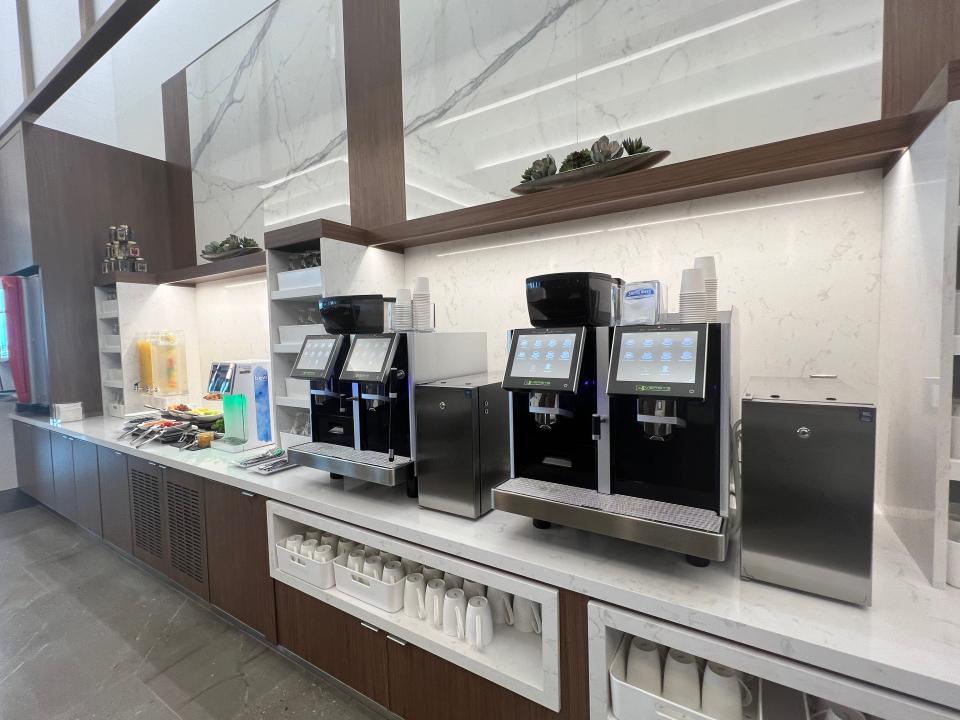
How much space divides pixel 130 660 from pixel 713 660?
2475 mm

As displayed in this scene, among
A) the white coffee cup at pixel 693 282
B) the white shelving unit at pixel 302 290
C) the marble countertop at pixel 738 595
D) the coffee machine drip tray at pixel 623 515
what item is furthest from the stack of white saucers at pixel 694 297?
the white shelving unit at pixel 302 290

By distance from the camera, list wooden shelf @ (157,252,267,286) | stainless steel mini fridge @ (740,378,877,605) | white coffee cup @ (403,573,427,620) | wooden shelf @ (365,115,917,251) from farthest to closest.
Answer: wooden shelf @ (157,252,267,286) → white coffee cup @ (403,573,427,620) → wooden shelf @ (365,115,917,251) → stainless steel mini fridge @ (740,378,877,605)

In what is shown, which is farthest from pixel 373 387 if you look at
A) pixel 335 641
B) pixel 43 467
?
pixel 43 467

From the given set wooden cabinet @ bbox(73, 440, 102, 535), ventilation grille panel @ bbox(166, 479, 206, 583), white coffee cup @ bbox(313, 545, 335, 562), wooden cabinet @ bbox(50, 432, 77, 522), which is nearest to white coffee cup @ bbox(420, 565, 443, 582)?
white coffee cup @ bbox(313, 545, 335, 562)

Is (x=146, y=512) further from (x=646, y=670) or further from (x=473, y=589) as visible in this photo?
(x=646, y=670)

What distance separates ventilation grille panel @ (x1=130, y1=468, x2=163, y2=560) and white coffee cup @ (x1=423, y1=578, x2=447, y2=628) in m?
1.88

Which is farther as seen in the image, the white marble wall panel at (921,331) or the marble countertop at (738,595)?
the white marble wall panel at (921,331)

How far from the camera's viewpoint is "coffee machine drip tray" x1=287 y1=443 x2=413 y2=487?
1.68 metres

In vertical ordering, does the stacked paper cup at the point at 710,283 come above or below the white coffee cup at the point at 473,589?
above

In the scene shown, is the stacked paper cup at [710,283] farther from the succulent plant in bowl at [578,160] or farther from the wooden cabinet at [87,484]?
the wooden cabinet at [87,484]

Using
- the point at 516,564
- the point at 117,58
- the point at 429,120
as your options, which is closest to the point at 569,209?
the point at 429,120

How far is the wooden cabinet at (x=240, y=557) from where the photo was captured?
2.04m

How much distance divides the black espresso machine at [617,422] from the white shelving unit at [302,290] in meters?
1.28

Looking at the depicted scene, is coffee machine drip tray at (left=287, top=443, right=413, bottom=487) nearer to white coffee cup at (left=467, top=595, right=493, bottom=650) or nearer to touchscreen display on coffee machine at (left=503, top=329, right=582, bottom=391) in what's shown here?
white coffee cup at (left=467, top=595, right=493, bottom=650)
